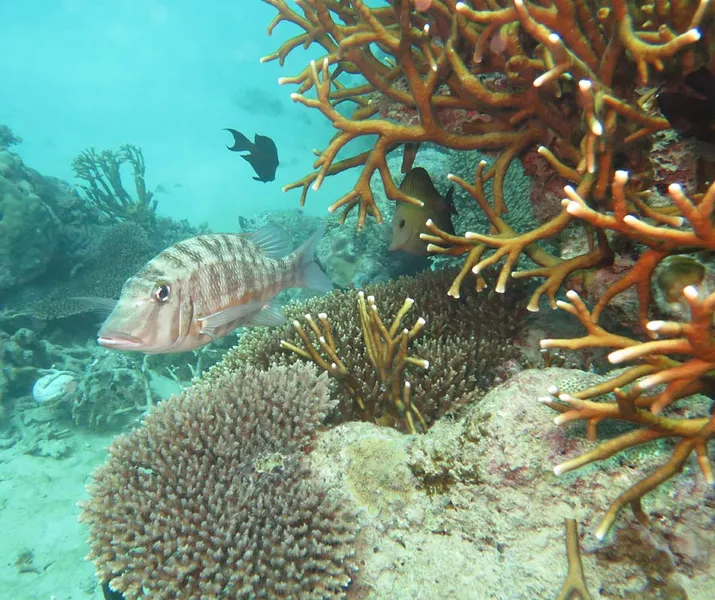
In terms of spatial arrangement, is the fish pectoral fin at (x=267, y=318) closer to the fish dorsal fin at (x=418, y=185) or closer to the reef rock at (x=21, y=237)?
the fish dorsal fin at (x=418, y=185)

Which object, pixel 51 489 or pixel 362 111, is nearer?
pixel 362 111

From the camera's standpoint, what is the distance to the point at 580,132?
9.52 feet

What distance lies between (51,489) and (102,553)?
16.3 feet

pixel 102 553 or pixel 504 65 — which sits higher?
pixel 504 65

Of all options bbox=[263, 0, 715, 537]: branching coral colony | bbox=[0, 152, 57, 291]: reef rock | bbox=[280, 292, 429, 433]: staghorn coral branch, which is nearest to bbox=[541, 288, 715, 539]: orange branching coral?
bbox=[263, 0, 715, 537]: branching coral colony

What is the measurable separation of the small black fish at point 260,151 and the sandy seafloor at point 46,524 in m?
4.58

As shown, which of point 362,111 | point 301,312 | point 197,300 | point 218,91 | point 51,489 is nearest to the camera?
point 197,300

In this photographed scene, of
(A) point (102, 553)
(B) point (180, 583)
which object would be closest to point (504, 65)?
(B) point (180, 583)

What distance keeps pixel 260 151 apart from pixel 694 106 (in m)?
5.81

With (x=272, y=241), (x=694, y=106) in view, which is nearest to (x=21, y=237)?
(x=272, y=241)

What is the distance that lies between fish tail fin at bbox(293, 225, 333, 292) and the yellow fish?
0.80 meters

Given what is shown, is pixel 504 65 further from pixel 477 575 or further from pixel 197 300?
pixel 477 575

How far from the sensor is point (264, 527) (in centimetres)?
208

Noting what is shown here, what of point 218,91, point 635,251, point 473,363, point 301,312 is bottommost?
point 473,363
